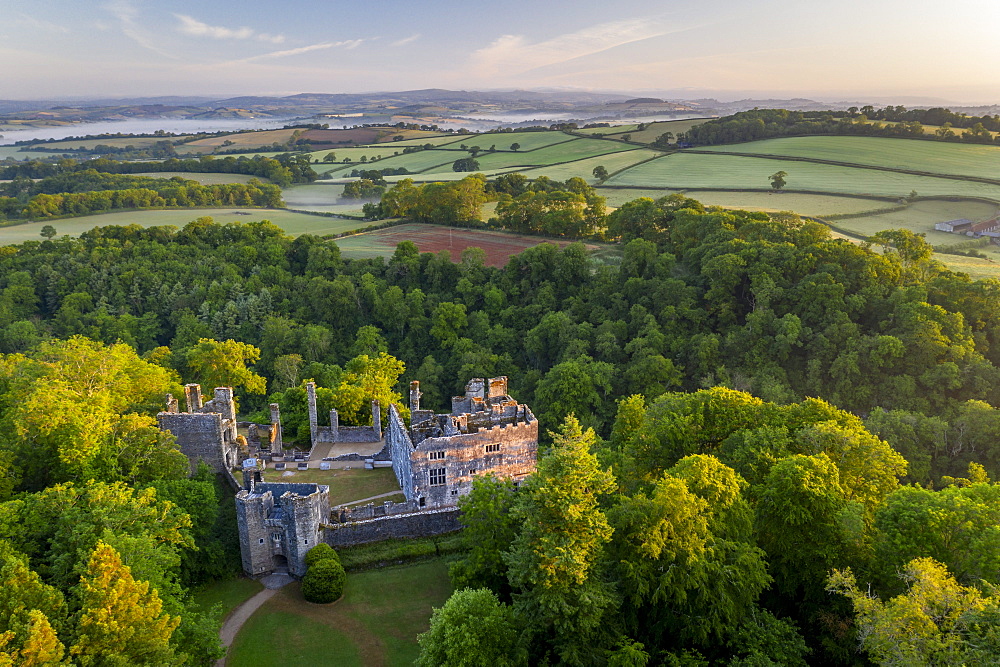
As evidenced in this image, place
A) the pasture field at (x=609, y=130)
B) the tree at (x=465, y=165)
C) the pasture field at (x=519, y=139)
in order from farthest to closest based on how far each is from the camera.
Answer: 1. the pasture field at (x=609, y=130)
2. the pasture field at (x=519, y=139)
3. the tree at (x=465, y=165)

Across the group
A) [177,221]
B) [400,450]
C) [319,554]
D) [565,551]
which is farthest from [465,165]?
[565,551]

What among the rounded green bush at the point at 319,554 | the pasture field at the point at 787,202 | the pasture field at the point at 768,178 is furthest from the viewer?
→ the pasture field at the point at 768,178

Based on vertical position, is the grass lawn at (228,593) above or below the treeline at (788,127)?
below

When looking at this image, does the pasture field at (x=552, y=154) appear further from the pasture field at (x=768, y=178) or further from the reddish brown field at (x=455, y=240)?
the reddish brown field at (x=455, y=240)

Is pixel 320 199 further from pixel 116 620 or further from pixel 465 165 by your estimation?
pixel 116 620

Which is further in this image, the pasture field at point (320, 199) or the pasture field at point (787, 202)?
the pasture field at point (320, 199)

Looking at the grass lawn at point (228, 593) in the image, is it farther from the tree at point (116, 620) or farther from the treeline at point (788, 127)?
the treeline at point (788, 127)

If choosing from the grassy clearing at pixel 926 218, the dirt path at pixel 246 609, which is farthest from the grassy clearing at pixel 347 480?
the grassy clearing at pixel 926 218

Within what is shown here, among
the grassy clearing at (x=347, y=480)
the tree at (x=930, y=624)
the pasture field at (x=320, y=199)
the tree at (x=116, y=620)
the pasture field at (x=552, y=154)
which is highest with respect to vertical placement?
the pasture field at (x=552, y=154)
